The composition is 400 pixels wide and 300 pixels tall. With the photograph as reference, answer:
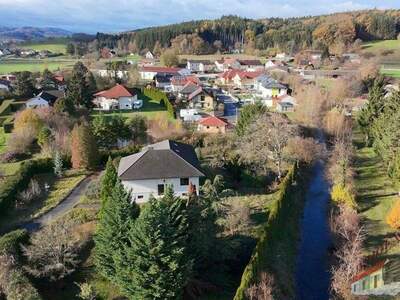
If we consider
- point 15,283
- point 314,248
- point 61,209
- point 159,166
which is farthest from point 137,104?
point 15,283

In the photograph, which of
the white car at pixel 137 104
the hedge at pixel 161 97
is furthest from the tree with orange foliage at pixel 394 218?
the white car at pixel 137 104

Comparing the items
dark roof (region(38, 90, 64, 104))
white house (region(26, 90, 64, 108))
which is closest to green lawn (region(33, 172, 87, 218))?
white house (region(26, 90, 64, 108))

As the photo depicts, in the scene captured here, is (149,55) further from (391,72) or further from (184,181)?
(184,181)

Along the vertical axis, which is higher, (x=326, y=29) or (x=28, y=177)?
(x=326, y=29)

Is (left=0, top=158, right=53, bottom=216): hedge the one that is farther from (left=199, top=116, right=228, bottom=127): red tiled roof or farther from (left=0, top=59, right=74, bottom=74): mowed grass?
(left=0, top=59, right=74, bottom=74): mowed grass

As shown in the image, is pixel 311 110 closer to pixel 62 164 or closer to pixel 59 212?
pixel 62 164

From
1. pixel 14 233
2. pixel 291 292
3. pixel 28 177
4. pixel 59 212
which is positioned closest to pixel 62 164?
pixel 28 177
